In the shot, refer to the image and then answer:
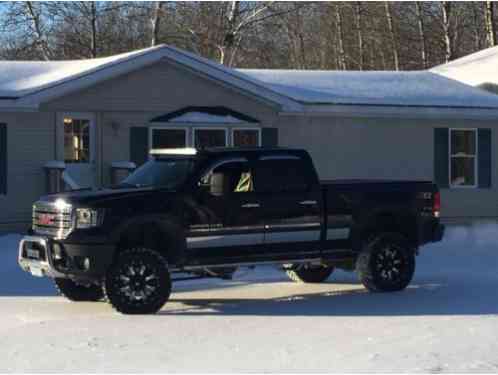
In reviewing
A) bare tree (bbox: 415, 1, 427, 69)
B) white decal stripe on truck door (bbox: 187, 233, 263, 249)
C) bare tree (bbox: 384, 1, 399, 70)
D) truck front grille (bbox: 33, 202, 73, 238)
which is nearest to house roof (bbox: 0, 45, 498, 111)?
truck front grille (bbox: 33, 202, 73, 238)

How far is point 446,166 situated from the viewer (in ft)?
78.1

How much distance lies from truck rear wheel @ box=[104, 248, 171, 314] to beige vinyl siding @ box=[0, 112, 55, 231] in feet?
28.5

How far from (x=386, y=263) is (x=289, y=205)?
1733 millimetres

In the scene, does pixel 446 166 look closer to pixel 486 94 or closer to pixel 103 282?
pixel 486 94

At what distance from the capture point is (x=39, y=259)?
1242 cm

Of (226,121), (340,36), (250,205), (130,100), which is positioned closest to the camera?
(250,205)

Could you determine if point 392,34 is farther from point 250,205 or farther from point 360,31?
point 250,205

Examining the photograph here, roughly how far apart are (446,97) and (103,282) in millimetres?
13595

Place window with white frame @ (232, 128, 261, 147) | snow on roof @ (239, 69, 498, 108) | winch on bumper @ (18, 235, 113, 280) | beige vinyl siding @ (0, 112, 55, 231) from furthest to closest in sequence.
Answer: snow on roof @ (239, 69, 498, 108)
window with white frame @ (232, 128, 261, 147)
beige vinyl siding @ (0, 112, 55, 231)
winch on bumper @ (18, 235, 113, 280)

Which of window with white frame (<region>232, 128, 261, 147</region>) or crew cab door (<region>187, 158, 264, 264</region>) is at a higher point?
window with white frame (<region>232, 128, 261, 147</region>)

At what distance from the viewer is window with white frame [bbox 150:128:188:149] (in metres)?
21.3

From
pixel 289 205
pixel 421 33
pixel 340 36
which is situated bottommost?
pixel 289 205

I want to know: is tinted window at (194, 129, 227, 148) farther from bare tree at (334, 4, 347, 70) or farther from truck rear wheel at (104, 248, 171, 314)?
bare tree at (334, 4, 347, 70)

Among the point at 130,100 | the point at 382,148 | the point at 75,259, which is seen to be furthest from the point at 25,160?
the point at 75,259
